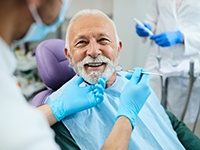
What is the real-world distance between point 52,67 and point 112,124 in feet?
1.40

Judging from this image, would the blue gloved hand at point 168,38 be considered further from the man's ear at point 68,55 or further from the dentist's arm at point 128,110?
the man's ear at point 68,55

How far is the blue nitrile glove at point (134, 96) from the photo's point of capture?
110cm

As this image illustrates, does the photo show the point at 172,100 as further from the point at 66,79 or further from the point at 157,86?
the point at 66,79

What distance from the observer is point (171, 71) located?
71.6 inches

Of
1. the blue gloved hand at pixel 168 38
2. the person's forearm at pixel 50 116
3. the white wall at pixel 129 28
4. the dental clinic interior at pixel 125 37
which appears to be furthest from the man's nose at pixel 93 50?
the white wall at pixel 129 28

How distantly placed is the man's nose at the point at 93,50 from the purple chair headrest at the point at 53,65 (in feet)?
0.71

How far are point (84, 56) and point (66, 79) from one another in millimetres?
227

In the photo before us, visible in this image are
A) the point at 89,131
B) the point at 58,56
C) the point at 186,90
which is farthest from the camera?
the point at 186,90

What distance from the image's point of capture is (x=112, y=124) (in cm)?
125

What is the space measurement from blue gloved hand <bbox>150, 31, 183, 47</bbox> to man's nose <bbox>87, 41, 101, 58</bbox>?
66cm

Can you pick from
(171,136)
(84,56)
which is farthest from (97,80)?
(171,136)

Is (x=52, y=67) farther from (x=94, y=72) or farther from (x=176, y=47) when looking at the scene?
(x=176, y=47)

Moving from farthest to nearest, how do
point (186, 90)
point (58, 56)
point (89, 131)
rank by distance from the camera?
point (186, 90) → point (58, 56) → point (89, 131)

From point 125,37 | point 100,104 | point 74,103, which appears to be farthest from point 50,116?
point 125,37
